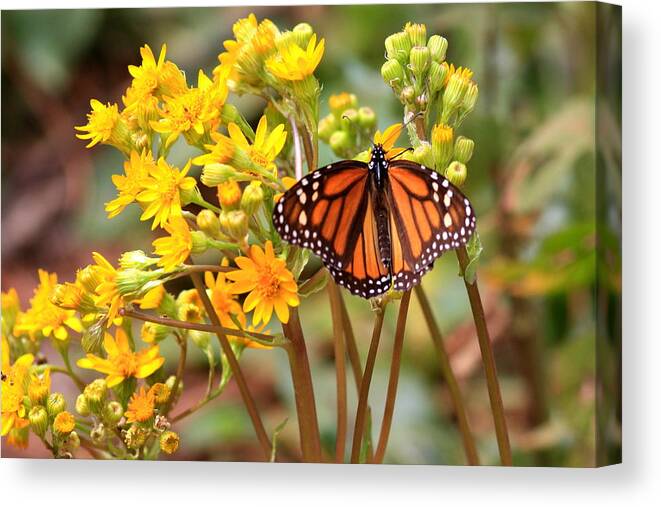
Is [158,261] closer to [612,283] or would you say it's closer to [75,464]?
[75,464]

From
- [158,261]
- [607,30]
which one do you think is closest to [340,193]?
[158,261]

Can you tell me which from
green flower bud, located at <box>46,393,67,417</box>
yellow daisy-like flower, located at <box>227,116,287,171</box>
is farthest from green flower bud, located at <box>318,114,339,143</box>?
green flower bud, located at <box>46,393,67,417</box>

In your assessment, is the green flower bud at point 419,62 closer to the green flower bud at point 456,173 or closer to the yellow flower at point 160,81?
the green flower bud at point 456,173

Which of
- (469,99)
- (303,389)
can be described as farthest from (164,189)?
(469,99)

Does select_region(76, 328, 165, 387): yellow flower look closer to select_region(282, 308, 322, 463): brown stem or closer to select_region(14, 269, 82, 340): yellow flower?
select_region(14, 269, 82, 340): yellow flower

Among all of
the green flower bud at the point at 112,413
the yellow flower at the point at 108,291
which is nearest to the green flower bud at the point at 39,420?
the green flower bud at the point at 112,413

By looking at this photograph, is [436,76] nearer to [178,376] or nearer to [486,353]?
[486,353]
